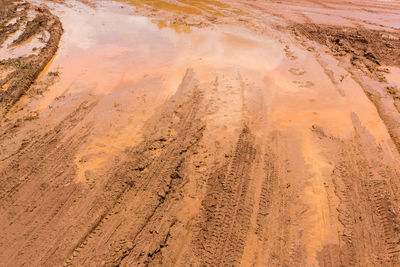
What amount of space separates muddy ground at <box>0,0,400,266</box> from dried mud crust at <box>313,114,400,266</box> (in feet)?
0.08

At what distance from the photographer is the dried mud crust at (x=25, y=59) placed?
20.5 ft

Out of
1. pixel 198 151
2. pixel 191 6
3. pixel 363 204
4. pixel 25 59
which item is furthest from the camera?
pixel 191 6

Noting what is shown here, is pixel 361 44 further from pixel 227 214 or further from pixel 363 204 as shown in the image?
pixel 227 214

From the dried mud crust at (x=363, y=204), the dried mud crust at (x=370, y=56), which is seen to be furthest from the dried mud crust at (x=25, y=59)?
the dried mud crust at (x=370, y=56)

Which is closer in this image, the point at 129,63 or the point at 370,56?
the point at 129,63

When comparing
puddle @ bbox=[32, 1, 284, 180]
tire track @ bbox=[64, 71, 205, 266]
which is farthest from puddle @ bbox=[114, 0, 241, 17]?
tire track @ bbox=[64, 71, 205, 266]

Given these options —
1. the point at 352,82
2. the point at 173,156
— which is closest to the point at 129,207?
the point at 173,156

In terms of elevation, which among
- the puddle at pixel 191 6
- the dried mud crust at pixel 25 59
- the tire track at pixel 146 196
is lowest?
the tire track at pixel 146 196

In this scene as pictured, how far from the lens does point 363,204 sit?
3.80 metres

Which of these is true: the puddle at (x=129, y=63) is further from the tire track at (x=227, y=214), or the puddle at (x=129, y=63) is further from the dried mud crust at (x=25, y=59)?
the tire track at (x=227, y=214)

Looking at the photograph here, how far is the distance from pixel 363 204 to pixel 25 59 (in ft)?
35.7

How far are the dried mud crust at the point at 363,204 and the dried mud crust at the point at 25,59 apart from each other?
312 inches

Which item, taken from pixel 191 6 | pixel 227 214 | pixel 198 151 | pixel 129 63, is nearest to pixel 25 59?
pixel 129 63

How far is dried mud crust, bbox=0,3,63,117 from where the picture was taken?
20.5ft
